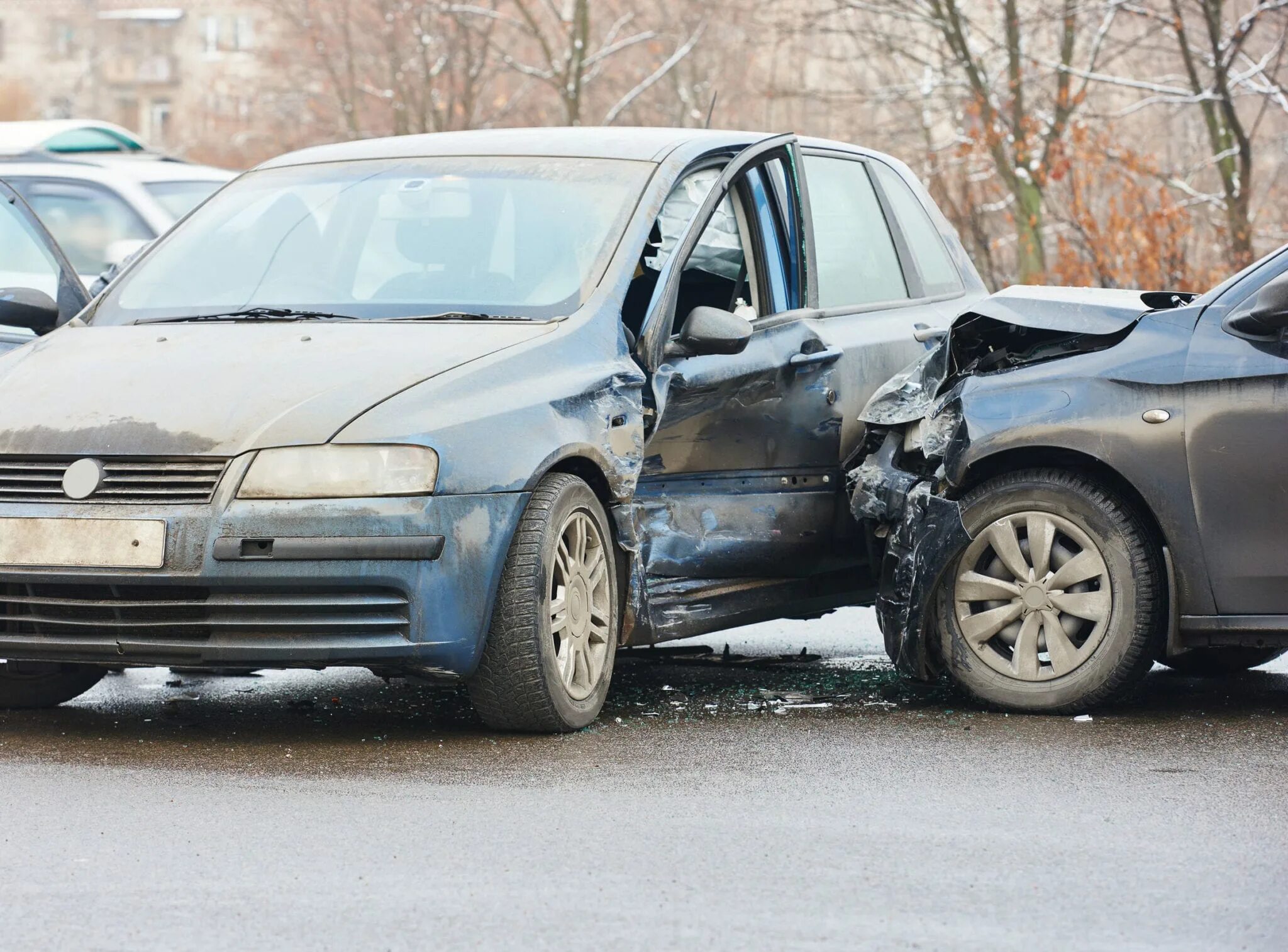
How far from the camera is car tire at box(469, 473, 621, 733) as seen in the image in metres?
5.75

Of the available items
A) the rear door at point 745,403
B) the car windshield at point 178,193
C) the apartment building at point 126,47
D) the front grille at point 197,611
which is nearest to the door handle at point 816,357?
the rear door at point 745,403

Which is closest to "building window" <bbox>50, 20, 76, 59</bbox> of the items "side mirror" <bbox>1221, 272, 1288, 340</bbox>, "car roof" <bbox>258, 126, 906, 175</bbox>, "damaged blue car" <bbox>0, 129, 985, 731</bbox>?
"car roof" <bbox>258, 126, 906, 175</bbox>

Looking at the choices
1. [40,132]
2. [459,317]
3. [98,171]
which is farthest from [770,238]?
[40,132]

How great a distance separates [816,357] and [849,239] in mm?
845

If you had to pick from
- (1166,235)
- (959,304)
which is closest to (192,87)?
(1166,235)

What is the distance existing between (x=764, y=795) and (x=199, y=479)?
1644 mm

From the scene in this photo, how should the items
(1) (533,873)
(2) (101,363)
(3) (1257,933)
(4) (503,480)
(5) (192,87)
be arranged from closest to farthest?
(3) (1257,933) < (1) (533,873) < (4) (503,480) < (2) (101,363) < (5) (192,87)

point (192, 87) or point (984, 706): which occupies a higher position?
point (192, 87)

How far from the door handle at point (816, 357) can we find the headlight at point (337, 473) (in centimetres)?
181

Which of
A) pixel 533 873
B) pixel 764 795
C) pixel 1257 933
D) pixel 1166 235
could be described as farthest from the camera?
pixel 1166 235

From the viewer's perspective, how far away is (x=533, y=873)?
4.38 metres

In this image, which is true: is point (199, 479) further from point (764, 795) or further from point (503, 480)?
point (764, 795)

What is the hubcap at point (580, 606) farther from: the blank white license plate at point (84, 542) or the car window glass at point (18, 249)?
the car window glass at point (18, 249)

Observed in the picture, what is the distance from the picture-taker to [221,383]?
5.84 metres
